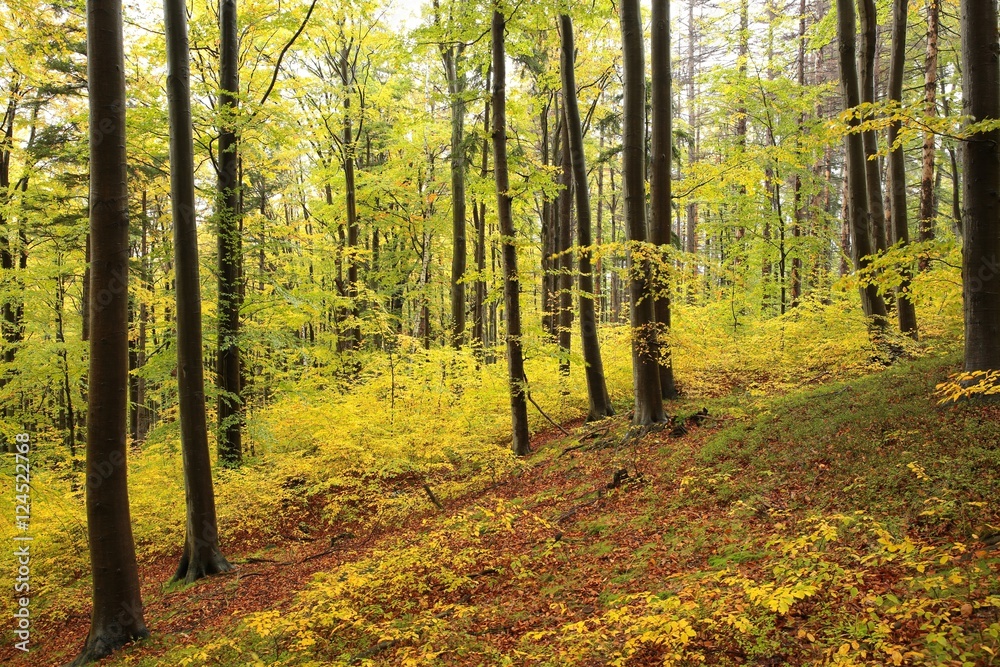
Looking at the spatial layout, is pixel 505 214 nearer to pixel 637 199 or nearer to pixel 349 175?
pixel 637 199

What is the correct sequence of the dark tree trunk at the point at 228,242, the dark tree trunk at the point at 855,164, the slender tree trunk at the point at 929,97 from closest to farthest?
the dark tree trunk at the point at 855,164 → the dark tree trunk at the point at 228,242 → the slender tree trunk at the point at 929,97

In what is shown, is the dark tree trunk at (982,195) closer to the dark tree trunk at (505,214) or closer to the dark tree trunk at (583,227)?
the dark tree trunk at (583,227)

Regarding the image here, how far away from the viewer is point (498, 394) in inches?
525

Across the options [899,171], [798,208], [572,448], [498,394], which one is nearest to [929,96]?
[899,171]

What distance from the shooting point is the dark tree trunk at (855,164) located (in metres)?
10.0

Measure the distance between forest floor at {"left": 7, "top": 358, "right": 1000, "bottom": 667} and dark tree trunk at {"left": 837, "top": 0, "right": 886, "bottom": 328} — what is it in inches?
109

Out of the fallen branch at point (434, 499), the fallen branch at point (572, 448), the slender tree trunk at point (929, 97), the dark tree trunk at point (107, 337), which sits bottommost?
the fallen branch at point (434, 499)

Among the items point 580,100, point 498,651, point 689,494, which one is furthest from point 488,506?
point 580,100

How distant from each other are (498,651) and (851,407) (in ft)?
19.5

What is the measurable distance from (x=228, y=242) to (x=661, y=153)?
839cm

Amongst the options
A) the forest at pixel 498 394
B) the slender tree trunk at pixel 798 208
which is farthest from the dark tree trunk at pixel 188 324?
the slender tree trunk at pixel 798 208

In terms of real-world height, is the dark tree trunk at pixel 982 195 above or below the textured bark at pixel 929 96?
below

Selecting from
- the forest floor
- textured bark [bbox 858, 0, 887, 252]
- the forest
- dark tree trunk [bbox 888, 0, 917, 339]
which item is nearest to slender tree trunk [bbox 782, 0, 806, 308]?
the forest

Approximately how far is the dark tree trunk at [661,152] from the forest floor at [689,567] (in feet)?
7.08
